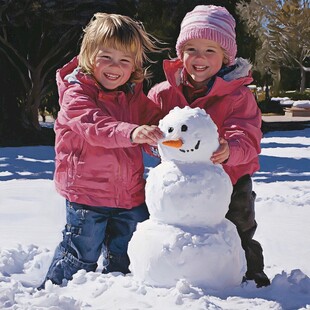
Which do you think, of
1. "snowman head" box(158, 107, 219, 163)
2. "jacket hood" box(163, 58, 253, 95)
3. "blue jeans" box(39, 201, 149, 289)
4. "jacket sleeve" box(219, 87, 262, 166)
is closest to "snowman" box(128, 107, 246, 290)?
"snowman head" box(158, 107, 219, 163)

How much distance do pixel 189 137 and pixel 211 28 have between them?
656 millimetres

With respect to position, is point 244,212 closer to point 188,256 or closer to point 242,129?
point 242,129

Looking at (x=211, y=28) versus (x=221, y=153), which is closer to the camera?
(x=221, y=153)

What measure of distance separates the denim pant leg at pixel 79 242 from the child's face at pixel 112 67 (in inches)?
26.5

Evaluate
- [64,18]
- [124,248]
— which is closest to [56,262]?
[124,248]

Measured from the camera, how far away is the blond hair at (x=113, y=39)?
316 cm

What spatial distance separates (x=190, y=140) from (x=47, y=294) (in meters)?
0.98

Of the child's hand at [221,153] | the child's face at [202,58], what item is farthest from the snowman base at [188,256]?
the child's face at [202,58]

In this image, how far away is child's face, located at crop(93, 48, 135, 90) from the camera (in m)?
3.21

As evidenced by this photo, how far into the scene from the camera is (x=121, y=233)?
11.2 ft

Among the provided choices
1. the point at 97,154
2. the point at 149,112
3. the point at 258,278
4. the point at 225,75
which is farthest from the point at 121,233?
the point at 225,75

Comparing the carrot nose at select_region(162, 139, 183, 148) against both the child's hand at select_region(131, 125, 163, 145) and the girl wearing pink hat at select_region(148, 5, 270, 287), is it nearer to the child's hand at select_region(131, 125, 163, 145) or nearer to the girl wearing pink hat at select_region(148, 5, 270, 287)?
the child's hand at select_region(131, 125, 163, 145)

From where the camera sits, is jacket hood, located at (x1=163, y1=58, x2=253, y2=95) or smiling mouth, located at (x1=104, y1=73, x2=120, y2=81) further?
smiling mouth, located at (x1=104, y1=73, x2=120, y2=81)

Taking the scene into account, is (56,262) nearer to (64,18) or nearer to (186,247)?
(186,247)
